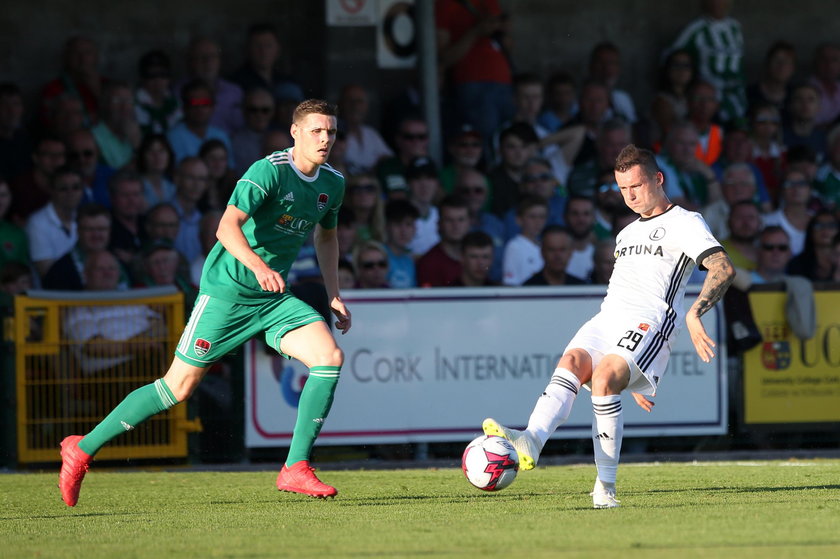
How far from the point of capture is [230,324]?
26.5 ft

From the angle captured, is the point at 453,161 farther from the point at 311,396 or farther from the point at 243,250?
the point at 243,250

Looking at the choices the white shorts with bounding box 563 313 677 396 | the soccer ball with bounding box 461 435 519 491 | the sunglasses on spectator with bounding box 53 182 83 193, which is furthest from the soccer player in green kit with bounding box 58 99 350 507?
the sunglasses on spectator with bounding box 53 182 83 193

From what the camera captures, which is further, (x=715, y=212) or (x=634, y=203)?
(x=715, y=212)

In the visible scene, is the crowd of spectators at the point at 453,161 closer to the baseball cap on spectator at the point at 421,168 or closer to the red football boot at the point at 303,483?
the baseball cap on spectator at the point at 421,168

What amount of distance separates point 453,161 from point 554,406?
7203mm

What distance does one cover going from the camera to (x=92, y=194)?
13.1 metres

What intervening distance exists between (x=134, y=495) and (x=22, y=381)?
9.76ft

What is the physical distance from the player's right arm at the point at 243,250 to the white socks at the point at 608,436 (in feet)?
5.98

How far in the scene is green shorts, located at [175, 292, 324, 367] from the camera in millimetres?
8062

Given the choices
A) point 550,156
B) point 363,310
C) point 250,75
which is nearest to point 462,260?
point 363,310

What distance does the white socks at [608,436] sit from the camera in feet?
24.7

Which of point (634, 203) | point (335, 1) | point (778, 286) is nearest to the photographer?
point (634, 203)

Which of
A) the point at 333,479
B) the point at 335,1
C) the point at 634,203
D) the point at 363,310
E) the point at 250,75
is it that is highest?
the point at 335,1

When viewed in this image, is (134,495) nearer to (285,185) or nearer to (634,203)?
(285,185)
